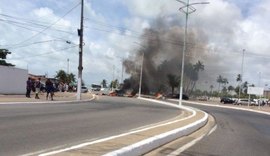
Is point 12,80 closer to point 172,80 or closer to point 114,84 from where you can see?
point 172,80

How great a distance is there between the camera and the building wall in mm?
43875

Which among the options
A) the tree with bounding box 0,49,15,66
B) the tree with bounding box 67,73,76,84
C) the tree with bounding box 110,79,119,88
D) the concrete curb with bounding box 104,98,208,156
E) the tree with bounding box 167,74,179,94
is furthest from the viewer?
the tree with bounding box 110,79,119,88

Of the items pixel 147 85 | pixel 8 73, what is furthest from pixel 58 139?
pixel 147 85

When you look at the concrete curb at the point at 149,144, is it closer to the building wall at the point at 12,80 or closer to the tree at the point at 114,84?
the building wall at the point at 12,80

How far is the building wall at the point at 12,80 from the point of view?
43.9 m

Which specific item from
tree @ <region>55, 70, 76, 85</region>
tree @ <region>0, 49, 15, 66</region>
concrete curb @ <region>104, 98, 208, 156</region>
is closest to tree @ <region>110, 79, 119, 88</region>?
tree @ <region>55, 70, 76, 85</region>

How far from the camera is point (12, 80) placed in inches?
1786

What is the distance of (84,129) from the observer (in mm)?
16500

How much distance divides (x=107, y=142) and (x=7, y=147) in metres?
2.44

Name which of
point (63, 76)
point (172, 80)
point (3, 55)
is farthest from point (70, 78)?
point (3, 55)

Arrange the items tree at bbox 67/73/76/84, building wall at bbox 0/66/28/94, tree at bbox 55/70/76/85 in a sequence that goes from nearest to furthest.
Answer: building wall at bbox 0/66/28/94 → tree at bbox 55/70/76/85 → tree at bbox 67/73/76/84

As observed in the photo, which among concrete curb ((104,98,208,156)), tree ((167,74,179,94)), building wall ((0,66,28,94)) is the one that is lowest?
concrete curb ((104,98,208,156))

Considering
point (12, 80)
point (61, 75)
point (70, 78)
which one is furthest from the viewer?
point (70, 78)

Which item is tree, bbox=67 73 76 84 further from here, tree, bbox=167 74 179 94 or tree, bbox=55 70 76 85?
tree, bbox=167 74 179 94
